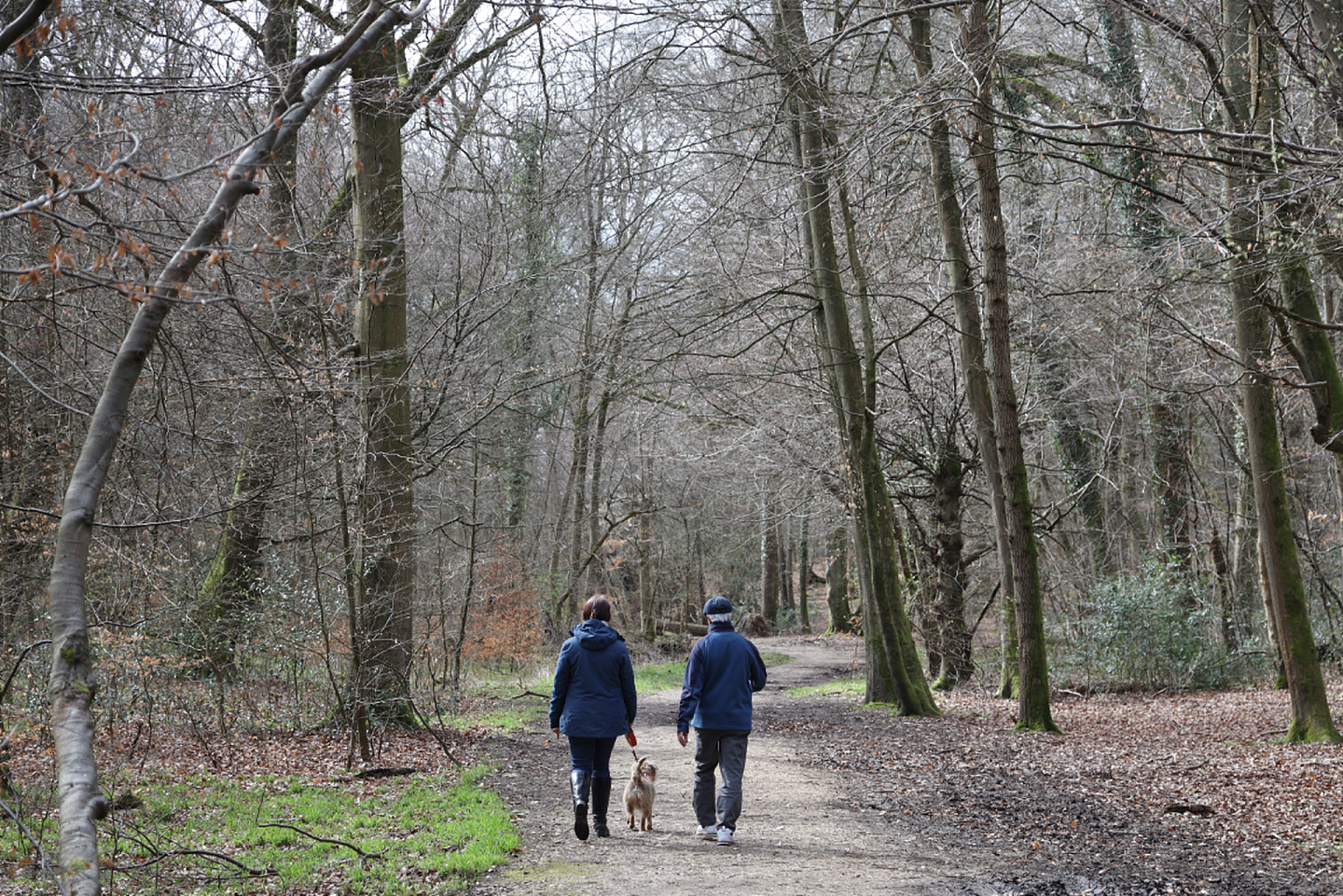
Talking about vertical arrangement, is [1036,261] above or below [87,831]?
above

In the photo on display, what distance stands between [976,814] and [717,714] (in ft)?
8.65

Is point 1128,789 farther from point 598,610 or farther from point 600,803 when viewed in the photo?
point 598,610

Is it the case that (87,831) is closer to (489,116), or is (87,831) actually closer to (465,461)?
(489,116)

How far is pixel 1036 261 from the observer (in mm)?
17359

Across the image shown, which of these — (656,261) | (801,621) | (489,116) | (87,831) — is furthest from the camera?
(801,621)

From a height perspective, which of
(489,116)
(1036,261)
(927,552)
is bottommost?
(927,552)

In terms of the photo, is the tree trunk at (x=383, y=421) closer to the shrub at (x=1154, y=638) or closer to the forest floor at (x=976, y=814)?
the forest floor at (x=976, y=814)

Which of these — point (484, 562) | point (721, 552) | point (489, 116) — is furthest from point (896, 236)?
point (721, 552)

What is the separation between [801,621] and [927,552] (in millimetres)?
22140

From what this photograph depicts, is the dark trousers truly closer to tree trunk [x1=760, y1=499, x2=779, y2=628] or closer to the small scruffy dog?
the small scruffy dog

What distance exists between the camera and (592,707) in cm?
707

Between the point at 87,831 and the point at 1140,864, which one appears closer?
the point at 87,831

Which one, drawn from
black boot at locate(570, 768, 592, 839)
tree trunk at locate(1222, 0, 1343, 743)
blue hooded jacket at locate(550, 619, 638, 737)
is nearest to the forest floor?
black boot at locate(570, 768, 592, 839)

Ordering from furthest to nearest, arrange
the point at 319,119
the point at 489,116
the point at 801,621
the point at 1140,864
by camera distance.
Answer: the point at 801,621, the point at 489,116, the point at 1140,864, the point at 319,119
